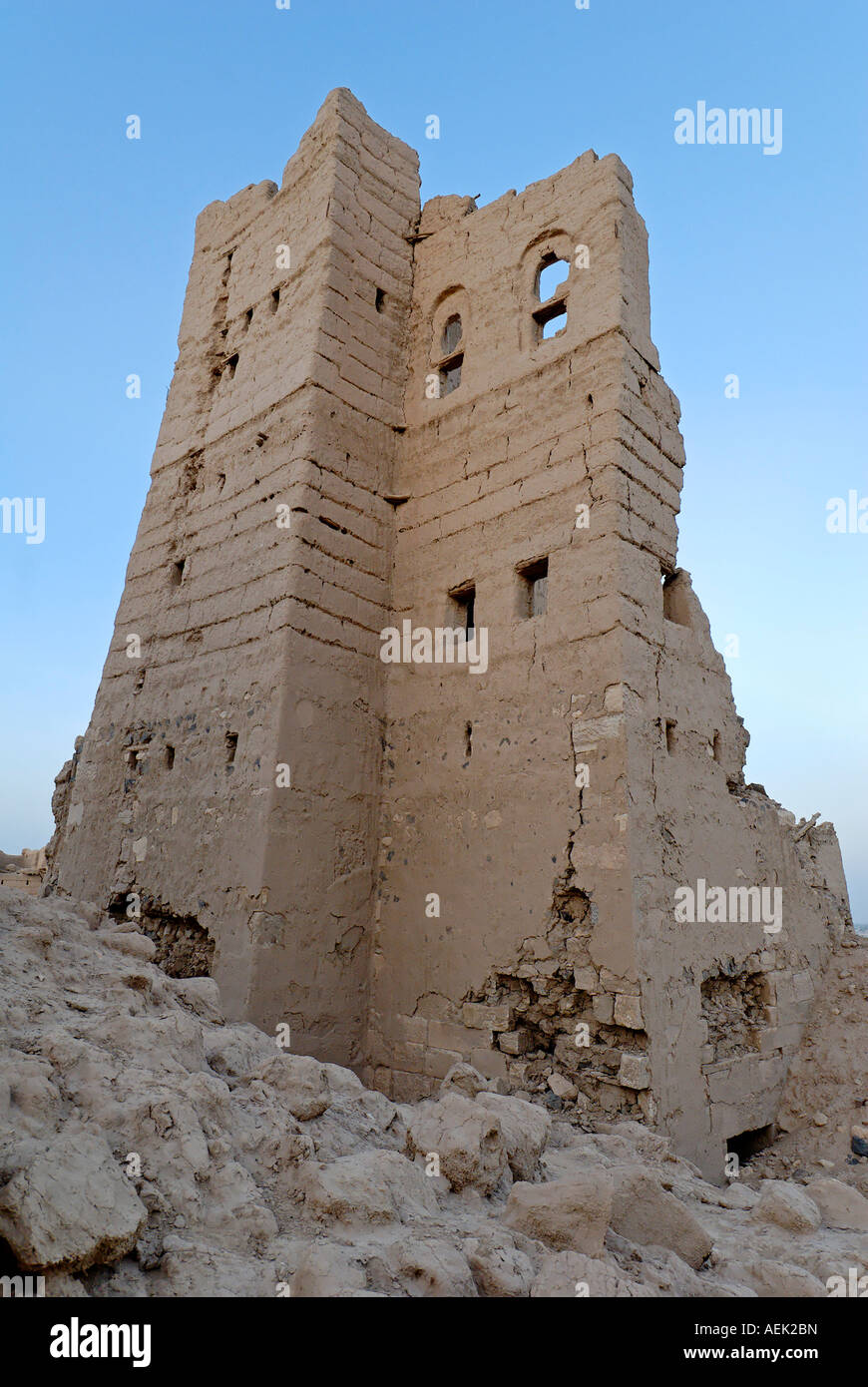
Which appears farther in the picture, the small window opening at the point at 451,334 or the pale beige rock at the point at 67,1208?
the small window opening at the point at 451,334

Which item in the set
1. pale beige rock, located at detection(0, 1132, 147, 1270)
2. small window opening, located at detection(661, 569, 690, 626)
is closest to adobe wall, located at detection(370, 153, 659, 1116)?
small window opening, located at detection(661, 569, 690, 626)

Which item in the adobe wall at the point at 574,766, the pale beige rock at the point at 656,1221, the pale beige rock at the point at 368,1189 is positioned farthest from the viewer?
the adobe wall at the point at 574,766

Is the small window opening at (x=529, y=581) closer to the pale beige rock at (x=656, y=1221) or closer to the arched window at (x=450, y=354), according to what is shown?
the arched window at (x=450, y=354)

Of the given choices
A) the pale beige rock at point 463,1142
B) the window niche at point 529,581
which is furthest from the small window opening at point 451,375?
the pale beige rock at point 463,1142

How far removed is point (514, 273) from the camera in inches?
299

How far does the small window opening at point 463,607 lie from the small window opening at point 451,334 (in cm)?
294

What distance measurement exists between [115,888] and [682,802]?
521cm

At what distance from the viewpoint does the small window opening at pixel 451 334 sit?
843 cm

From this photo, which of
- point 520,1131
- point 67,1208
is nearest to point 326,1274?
point 67,1208

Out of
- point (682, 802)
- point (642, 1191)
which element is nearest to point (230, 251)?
point (682, 802)

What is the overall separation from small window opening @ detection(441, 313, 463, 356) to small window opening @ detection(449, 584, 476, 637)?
2.94m

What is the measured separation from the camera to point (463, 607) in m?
7.32

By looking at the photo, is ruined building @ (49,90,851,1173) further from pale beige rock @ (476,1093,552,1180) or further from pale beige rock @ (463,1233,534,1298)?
pale beige rock @ (463,1233,534,1298)

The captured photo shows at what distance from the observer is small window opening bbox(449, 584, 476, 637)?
718 cm
